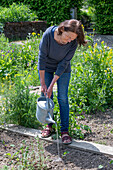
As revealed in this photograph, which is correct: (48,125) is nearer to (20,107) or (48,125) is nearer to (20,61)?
(20,107)

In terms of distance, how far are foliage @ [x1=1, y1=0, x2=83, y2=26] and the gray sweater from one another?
26.6ft

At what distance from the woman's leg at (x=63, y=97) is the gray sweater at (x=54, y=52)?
148 millimetres

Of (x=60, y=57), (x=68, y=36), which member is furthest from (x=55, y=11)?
(x=68, y=36)

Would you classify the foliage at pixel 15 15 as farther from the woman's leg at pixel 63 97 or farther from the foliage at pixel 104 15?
the woman's leg at pixel 63 97

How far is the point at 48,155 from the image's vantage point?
270cm

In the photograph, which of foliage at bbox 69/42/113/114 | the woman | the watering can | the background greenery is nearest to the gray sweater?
the woman

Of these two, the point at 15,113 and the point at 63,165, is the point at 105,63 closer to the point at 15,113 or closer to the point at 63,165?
the point at 15,113

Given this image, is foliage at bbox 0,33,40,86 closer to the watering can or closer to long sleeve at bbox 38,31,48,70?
long sleeve at bbox 38,31,48,70

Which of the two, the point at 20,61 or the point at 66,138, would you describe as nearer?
the point at 66,138

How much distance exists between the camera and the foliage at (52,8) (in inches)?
414

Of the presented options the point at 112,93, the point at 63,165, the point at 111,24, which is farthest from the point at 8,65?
the point at 111,24

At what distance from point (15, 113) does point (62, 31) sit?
130 cm

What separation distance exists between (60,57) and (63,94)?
419 millimetres

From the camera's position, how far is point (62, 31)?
2566 mm
